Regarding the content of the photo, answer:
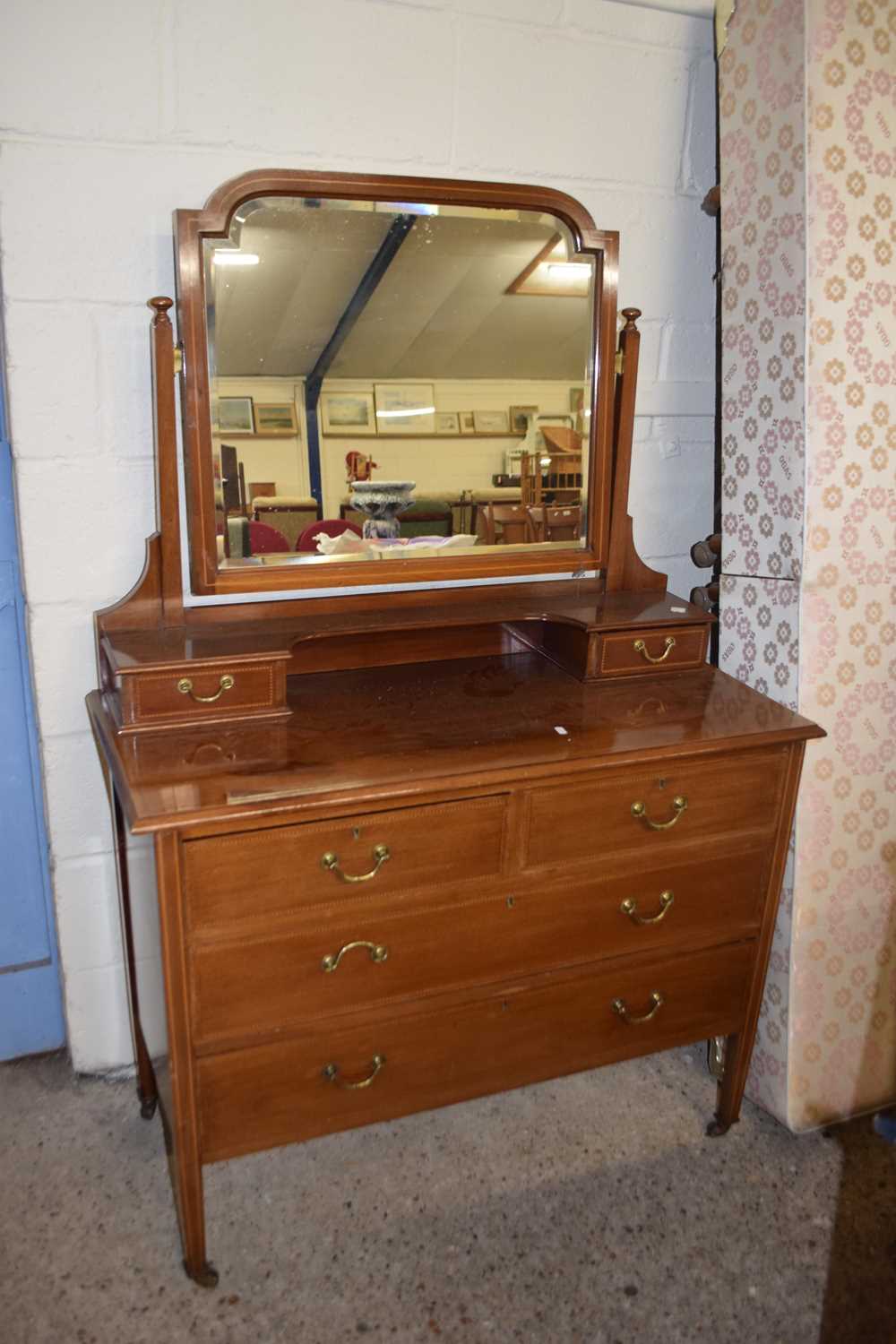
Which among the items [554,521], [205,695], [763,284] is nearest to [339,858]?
[205,695]

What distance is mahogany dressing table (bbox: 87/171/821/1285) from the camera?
54.9 inches

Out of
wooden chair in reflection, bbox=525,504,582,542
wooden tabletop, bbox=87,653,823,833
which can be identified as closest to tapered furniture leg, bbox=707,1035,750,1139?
wooden tabletop, bbox=87,653,823,833

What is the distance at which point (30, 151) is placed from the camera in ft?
5.08

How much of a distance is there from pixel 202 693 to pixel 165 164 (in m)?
0.93

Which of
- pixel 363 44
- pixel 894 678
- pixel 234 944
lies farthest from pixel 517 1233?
pixel 363 44

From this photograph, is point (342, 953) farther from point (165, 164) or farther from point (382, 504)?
point (165, 164)

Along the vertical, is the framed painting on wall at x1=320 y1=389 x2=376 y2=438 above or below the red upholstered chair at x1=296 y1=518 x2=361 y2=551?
above

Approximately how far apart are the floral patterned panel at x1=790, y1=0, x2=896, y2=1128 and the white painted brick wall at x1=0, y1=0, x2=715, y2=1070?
15.2 inches

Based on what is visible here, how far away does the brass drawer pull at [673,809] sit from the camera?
1550mm

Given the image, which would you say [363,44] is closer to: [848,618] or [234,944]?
[848,618]

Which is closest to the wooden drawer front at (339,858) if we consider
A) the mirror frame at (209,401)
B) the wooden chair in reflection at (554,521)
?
the mirror frame at (209,401)

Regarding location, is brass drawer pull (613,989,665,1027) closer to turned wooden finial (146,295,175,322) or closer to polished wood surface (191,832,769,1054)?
polished wood surface (191,832,769,1054)

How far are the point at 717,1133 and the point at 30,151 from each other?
2.23 metres

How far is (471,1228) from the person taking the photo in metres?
1.68
